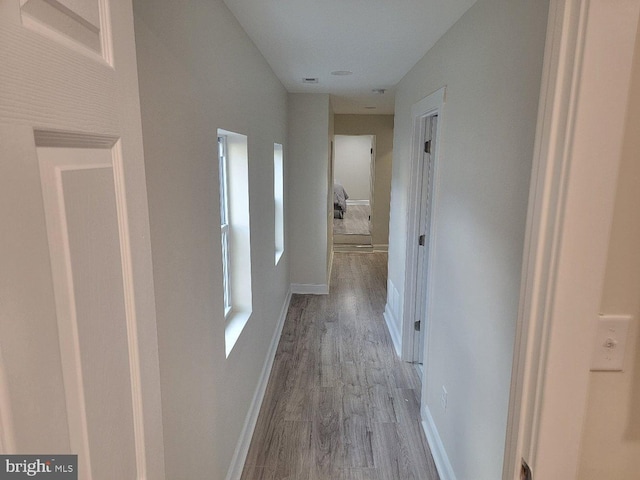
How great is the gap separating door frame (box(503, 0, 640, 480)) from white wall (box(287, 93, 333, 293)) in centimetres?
395

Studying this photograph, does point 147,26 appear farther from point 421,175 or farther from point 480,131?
point 421,175

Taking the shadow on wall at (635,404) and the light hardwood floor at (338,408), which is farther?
the light hardwood floor at (338,408)

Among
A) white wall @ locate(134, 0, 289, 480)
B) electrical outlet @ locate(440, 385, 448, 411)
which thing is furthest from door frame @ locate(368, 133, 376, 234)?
electrical outlet @ locate(440, 385, 448, 411)

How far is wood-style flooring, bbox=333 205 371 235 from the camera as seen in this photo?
7574 mm

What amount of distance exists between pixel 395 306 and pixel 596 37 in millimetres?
3304

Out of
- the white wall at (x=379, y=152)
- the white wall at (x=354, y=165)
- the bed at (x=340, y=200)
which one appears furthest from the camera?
the bed at (x=340, y=200)

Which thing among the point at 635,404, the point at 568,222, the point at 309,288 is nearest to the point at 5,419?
the point at 568,222

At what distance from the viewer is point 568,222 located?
2.47 ft

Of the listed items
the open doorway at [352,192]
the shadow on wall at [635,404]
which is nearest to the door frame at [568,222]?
the shadow on wall at [635,404]

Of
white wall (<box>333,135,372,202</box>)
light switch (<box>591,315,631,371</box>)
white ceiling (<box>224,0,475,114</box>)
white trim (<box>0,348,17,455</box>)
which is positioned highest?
white ceiling (<box>224,0,475,114</box>)

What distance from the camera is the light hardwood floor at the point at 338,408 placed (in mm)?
2226

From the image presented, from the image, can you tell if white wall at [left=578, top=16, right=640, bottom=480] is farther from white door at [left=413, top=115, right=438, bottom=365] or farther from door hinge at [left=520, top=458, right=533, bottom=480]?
white door at [left=413, top=115, right=438, bottom=365]

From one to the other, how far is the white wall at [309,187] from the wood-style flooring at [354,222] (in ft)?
8.82

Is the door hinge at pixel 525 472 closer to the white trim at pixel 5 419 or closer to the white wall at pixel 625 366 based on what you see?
the white wall at pixel 625 366
